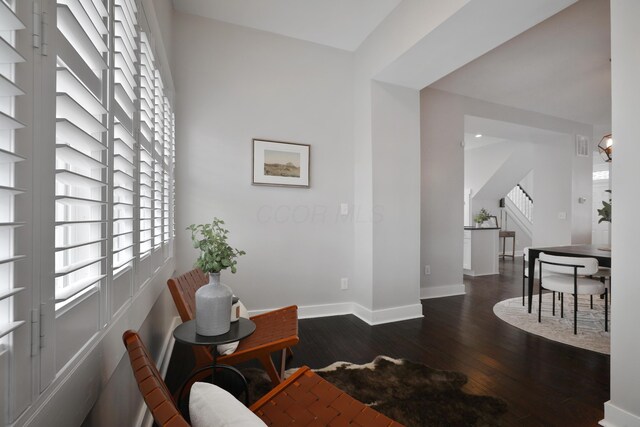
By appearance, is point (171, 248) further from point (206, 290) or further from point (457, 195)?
point (457, 195)

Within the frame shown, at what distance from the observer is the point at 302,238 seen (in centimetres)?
348

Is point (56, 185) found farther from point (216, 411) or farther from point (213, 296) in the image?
point (213, 296)

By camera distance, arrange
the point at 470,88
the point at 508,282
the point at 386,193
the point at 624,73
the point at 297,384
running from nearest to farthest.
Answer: the point at 297,384 < the point at 624,73 < the point at 386,193 < the point at 470,88 < the point at 508,282

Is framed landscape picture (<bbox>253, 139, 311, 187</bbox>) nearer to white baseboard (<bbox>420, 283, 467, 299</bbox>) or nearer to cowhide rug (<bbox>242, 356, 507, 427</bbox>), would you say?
cowhide rug (<bbox>242, 356, 507, 427</bbox>)

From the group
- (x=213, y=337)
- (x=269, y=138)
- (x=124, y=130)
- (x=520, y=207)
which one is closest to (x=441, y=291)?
(x=269, y=138)

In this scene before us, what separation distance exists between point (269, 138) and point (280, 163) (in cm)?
29

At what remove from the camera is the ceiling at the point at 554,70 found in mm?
3100

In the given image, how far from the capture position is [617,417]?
1.70m

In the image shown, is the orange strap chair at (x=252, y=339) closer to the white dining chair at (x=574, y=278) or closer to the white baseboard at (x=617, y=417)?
the white baseboard at (x=617, y=417)

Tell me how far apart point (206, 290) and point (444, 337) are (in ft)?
7.71

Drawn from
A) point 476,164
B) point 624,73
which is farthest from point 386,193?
point 476,164

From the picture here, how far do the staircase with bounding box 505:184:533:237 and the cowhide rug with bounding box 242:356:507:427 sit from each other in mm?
8226

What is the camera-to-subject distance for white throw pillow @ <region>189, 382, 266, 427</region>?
30.0 inches

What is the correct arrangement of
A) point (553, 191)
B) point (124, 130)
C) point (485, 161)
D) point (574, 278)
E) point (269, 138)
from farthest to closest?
point (485, 161), point (553, 191), point (269, 138), point (574, 278), point (124, 130)
